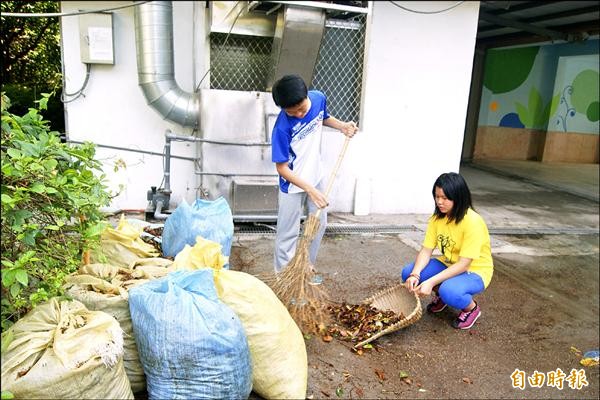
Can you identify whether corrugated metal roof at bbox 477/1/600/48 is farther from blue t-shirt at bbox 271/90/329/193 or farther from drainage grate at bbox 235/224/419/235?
blue t-shirt at bbox 271/90/329/193

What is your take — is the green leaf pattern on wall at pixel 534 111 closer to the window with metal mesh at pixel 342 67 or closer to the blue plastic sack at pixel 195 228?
the window with metal mesh at pixel 342 67

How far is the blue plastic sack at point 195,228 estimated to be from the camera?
3367mm

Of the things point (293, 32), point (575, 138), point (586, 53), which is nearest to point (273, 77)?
point (293, 32)

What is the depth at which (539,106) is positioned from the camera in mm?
12734

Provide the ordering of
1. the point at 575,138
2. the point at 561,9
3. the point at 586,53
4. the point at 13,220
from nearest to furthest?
the point at 13,220, the point at 561,9, the point at 586,53, the point at 575,138

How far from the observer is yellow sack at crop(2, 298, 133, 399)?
68.4 inches

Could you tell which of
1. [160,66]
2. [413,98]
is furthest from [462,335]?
[160,66]

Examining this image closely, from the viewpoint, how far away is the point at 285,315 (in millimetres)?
2400

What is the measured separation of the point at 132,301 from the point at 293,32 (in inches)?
136

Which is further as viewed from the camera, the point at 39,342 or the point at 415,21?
the point at 415,21

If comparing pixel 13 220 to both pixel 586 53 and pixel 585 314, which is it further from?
pixel 586 53

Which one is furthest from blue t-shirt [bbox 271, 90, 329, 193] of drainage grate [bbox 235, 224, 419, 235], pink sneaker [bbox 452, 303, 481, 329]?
drainage grate [bbox 235, 224, 419, 235]

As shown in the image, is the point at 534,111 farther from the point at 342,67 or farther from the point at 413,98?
the point at 342,67

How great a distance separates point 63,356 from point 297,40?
3890 millimetres
